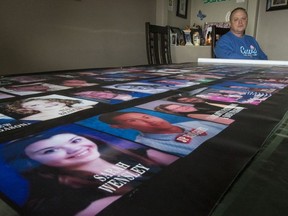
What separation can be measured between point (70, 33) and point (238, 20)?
154 centimetres

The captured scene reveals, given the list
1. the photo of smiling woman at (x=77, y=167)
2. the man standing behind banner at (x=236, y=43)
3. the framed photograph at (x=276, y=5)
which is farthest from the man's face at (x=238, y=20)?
the photo of smiling woman at (x=77, y=167)

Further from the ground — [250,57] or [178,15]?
[178,15]

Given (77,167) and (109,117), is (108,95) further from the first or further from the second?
(77,167)

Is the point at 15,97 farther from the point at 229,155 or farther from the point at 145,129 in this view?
the point at 229,155

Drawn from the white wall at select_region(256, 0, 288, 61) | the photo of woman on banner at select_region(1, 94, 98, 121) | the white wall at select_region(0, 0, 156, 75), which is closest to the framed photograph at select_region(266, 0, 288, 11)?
the white wall at select_region(256, 0, 288, 61)

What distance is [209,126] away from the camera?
426mm

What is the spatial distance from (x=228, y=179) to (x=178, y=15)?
3678mm

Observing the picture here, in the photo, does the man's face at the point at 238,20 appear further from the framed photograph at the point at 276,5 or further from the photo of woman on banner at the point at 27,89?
the photo of woman on banner at the point at 27,89

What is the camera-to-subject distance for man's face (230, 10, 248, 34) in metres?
2.31

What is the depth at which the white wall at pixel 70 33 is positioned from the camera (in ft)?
6.40

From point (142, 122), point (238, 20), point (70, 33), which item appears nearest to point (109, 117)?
point (142, 122)

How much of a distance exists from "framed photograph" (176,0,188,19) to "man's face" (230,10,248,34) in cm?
142

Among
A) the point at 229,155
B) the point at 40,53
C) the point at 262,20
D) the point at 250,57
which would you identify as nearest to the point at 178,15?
the point at 262,20

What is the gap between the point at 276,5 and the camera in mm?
3309
